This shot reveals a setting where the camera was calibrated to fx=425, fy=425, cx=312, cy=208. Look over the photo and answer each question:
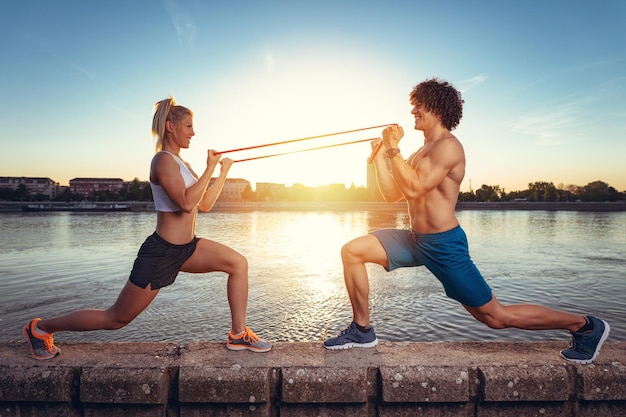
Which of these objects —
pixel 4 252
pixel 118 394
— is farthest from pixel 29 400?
pixel 4 252

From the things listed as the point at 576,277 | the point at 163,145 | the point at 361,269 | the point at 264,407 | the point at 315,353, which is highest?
the point at 163,145

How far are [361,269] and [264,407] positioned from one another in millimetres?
1249

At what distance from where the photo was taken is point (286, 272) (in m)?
12.8

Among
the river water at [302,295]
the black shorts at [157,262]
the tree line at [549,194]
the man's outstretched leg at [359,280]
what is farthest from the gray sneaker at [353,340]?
the tree line at [549,194]

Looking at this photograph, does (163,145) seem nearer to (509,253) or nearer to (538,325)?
(538,325)

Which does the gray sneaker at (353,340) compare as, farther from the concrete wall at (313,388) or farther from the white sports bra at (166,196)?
the white sports bra at (166,196)

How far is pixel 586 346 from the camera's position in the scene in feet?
10.2

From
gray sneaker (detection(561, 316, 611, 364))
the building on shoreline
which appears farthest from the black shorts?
the building on shoreline

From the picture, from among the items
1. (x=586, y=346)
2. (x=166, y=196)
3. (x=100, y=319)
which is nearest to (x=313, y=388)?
(x=100, y=319)

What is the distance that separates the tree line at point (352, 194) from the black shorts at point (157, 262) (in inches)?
4794

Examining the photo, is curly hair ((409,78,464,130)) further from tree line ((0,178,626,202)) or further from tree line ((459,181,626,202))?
tree line ((459,181,626,202))

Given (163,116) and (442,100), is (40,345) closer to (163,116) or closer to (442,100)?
(163,116)

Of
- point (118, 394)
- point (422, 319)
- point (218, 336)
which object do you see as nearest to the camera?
point (118, 394)

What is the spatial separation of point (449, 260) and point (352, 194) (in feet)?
457
